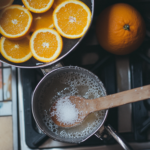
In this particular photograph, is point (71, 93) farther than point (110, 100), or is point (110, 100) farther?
point (71, 93)

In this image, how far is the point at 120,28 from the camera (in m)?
0.50

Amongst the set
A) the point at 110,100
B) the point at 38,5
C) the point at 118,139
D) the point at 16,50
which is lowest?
the point at 118,139

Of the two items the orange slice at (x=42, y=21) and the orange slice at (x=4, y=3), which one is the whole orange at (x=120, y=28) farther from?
the orange slice at (x=4, y=3)

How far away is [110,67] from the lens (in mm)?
574

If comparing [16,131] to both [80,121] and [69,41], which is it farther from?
[69,41]

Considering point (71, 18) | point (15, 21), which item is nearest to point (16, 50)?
point (15, 21)

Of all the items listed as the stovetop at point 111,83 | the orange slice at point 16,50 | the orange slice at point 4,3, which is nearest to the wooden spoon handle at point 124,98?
the stovetop at point 111,83

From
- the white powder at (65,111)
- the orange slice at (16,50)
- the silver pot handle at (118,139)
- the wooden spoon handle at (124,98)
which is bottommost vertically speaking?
the silver pot handle at (118,139)

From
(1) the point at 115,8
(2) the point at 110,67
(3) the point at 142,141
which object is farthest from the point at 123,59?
(3) the point at 142,141

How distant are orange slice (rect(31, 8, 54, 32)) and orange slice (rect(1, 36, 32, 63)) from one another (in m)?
0.05

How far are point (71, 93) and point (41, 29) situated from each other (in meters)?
0.23

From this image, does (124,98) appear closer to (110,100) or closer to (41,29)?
(110,100)

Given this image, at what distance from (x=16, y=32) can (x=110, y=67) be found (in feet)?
1.07

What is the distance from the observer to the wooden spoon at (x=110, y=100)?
43 cm
